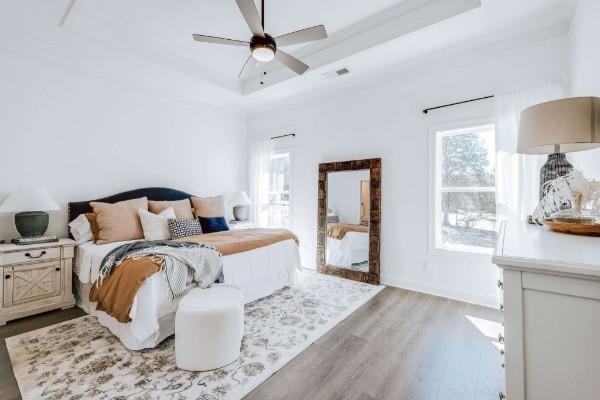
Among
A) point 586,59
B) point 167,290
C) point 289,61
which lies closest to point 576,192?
point 586,59

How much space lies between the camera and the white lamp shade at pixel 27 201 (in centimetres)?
277

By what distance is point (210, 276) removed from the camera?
246 centimetres

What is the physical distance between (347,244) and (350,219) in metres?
0.38

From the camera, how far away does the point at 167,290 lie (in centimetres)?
222

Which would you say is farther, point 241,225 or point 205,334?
point 241,225

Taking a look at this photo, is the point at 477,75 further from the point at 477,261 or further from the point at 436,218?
the point at 477,261

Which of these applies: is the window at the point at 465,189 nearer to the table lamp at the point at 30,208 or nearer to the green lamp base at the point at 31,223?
the table lamp at the point at 30,208

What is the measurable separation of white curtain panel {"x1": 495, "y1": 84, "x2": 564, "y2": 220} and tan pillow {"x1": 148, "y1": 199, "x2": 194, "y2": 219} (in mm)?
3887

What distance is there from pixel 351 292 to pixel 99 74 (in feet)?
14.2

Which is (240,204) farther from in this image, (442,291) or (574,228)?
(574,228)

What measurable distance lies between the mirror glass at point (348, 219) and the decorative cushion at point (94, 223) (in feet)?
9.88

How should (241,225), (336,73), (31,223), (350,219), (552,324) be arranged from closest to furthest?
(552,324), (31,223), (336,73), (350,219), (241,225)

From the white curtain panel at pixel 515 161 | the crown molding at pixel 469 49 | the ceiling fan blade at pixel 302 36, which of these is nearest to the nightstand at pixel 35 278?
the ceiling fan blade at pixel 302 36

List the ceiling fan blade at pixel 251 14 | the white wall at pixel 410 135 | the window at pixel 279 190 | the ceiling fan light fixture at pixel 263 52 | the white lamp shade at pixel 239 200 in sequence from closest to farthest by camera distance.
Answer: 1. the ceiling fan blade at pixel 251 14
2. the ceiling fan light fixture at pixel 263 52
3. the white wall at pixel 410 135
4. the white lamp shade at pixel 239 200
5. the window at pixel 279 190
